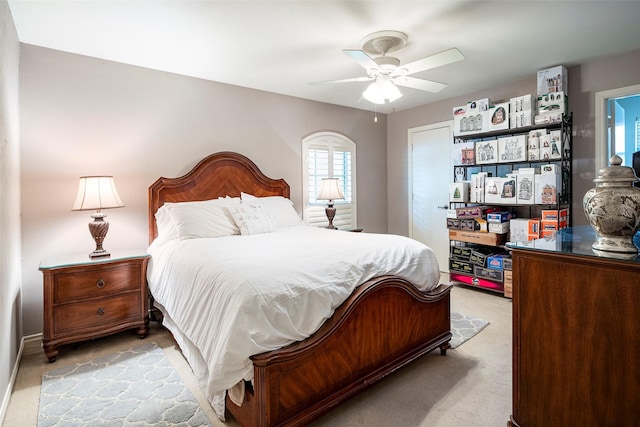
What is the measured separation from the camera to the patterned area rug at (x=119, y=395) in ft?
6.07

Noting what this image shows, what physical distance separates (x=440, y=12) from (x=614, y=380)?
2.39 meters

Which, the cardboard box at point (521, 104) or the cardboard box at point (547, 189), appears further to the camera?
the cardboard box at point (521, 104)

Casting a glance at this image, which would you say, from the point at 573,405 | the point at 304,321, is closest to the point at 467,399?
the point at 573,405

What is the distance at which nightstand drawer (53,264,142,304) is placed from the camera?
2543mm

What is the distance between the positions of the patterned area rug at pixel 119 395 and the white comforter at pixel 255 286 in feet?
0.75

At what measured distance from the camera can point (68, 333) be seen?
2.56 metres

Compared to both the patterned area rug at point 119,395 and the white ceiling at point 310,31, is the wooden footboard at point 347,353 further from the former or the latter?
the white ceiling at point 310,31

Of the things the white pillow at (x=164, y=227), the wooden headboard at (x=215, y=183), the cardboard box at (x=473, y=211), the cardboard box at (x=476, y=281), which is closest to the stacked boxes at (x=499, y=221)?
the cardboard box at (x=473, y=211)

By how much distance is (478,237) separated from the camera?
4.06m

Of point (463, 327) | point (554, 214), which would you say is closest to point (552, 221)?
point (554, 214)

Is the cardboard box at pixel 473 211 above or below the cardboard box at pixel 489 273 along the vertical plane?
above

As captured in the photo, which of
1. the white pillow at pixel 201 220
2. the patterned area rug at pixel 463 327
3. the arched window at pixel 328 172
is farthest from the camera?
the arched window at pixel 328 172

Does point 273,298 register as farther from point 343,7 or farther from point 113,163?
point 113,163

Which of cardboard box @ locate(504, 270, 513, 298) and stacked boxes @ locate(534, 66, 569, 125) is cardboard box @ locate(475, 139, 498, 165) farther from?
cardboard box @ locate(504, 270, 513, 298)
